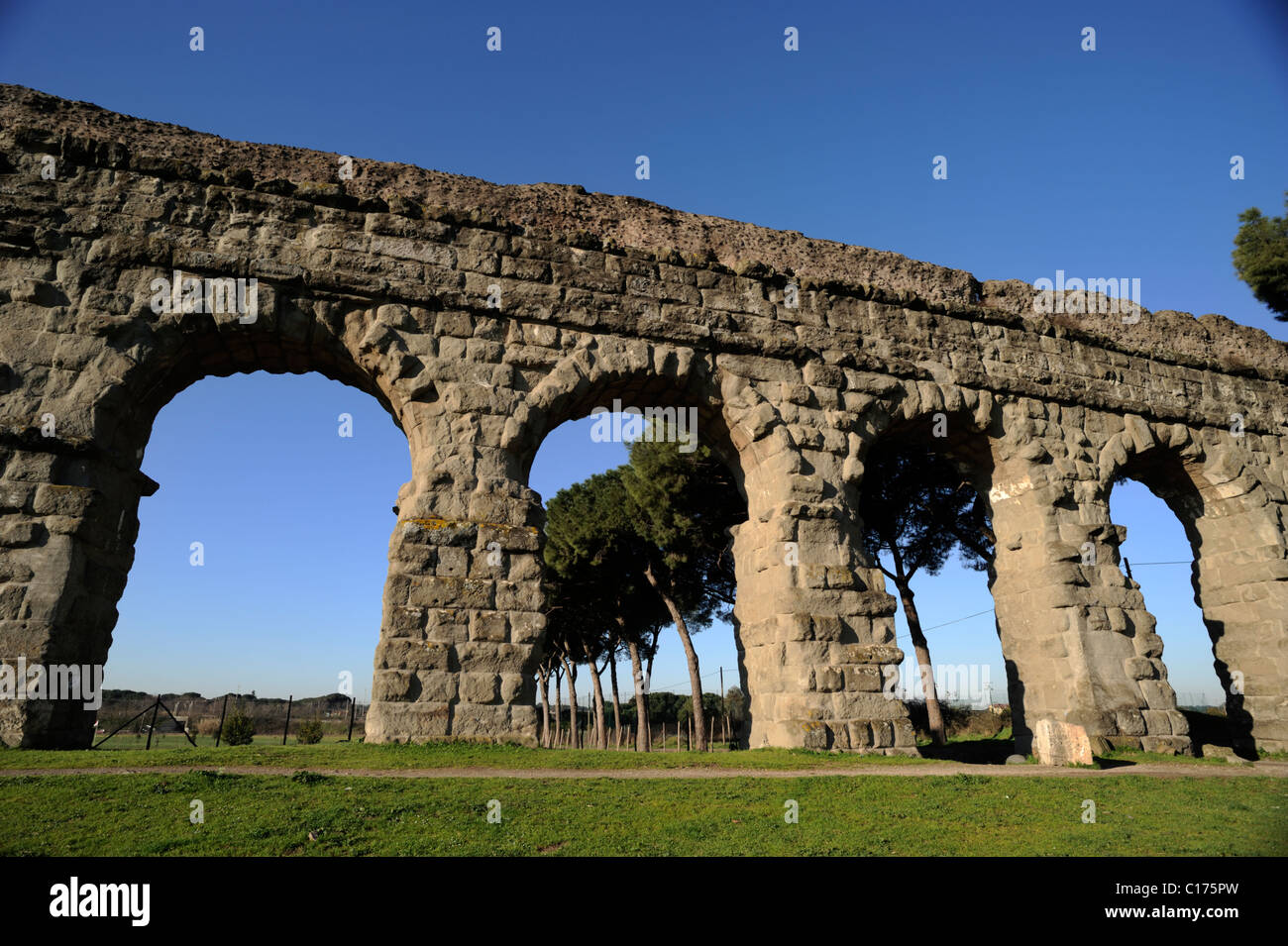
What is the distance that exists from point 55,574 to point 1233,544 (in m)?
15.7

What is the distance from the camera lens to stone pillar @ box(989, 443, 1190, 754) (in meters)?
9.77

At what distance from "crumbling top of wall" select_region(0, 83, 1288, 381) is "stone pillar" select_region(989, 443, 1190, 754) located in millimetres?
2797

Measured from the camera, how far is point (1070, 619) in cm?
1004

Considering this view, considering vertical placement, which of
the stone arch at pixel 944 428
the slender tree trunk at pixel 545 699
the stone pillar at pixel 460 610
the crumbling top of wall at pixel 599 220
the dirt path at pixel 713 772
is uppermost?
the crumbling top of wall at pixel 599 220

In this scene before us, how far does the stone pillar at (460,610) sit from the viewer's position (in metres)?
7.26

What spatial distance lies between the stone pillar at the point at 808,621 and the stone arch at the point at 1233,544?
16.1 ft

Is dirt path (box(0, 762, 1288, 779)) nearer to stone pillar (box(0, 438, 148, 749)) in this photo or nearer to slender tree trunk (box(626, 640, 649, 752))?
stone pillar (box(0, 438, 148, 749))

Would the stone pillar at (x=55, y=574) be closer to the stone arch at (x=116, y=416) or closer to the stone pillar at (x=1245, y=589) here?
the stone arch at (x=116, y=416)

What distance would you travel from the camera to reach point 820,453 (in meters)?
9.81

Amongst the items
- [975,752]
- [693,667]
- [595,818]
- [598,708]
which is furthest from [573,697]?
[595,818]

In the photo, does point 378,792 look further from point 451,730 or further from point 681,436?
point 681,436

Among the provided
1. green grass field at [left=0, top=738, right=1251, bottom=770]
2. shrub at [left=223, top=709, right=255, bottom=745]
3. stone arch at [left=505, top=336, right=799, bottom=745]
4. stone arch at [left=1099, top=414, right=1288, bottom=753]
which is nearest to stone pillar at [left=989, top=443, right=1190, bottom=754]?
stone arch at [left=1099, top=414, right=1288, bottom=753]

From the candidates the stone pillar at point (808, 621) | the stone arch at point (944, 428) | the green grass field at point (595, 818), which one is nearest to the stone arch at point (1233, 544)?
the stone arch at point (944, 428)

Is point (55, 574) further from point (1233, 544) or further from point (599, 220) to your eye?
point (1233, 544)
